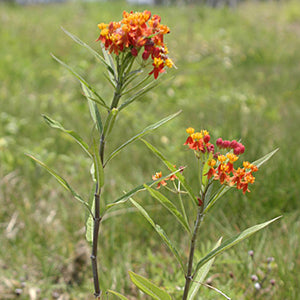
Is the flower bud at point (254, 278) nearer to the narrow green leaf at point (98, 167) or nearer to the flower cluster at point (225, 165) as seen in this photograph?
the flower cluster at point (225, 165)

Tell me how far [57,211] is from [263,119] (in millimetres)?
1906

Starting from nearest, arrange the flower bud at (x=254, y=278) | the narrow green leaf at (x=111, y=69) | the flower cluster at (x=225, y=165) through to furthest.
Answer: the flower cluster at (x=225, y=165) < the narrow green leaf at (x=111, y=69) < the flower bud at (x=254, y=278)

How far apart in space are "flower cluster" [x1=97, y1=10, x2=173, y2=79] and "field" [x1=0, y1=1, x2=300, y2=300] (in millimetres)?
98

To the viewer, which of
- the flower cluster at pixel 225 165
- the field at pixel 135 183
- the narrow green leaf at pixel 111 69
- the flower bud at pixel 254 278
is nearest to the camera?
the flower cluster at pixel 225 165

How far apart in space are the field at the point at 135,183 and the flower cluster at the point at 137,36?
98mm

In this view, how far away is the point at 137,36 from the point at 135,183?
58.3 inches

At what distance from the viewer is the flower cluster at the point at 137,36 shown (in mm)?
948

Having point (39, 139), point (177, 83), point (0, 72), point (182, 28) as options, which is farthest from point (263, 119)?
point (182, 28)

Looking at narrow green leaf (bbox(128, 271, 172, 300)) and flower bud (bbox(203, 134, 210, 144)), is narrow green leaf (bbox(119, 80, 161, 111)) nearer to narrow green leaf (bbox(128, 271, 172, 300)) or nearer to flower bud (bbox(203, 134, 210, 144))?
flower bud (bbox(203, 134, 210, 144))

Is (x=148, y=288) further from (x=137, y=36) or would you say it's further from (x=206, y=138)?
(x=137, y=36)

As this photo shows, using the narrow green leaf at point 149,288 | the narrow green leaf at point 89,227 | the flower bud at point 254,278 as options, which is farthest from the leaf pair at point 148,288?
the flower bud at point 254,278

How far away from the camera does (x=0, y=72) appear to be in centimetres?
418

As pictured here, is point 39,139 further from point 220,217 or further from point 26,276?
point 220,217

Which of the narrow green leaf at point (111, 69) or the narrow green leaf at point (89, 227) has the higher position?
the narrow green leaf at point (111, 69)
